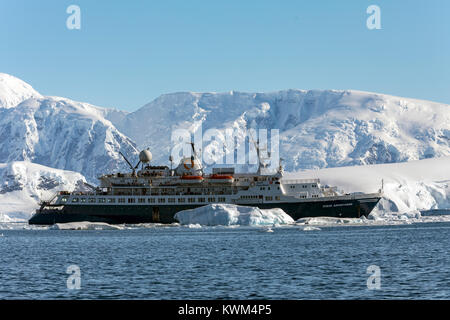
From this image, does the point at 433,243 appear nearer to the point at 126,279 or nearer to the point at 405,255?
the point at 405,255

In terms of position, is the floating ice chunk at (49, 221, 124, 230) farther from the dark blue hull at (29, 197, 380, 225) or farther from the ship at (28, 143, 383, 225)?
the ship at (28, 143, 383, 225)

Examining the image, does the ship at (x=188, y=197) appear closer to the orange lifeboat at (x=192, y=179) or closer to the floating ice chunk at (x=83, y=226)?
the orange lifeboat at (x=192, y=179)

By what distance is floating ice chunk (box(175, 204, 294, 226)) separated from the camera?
118938 millimetres

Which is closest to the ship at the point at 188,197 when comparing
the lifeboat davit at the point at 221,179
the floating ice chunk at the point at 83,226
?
the lifeboat davit at the point at 221,179

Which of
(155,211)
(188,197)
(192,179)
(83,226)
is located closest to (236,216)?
(188,197)

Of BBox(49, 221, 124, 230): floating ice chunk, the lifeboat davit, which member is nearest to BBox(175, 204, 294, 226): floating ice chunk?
the lifeboat davit

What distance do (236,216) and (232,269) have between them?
66.9m

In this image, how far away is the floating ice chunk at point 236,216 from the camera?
11894cm

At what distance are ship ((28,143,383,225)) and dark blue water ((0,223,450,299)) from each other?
48.6 meters

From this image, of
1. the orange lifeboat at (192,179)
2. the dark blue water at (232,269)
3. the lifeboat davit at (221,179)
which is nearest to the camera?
the dark blue water at (232,269)

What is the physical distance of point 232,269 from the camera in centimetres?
5269

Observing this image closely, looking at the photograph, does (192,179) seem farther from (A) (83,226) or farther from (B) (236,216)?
(A) (83,226)

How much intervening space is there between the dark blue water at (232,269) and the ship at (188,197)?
160 ft
